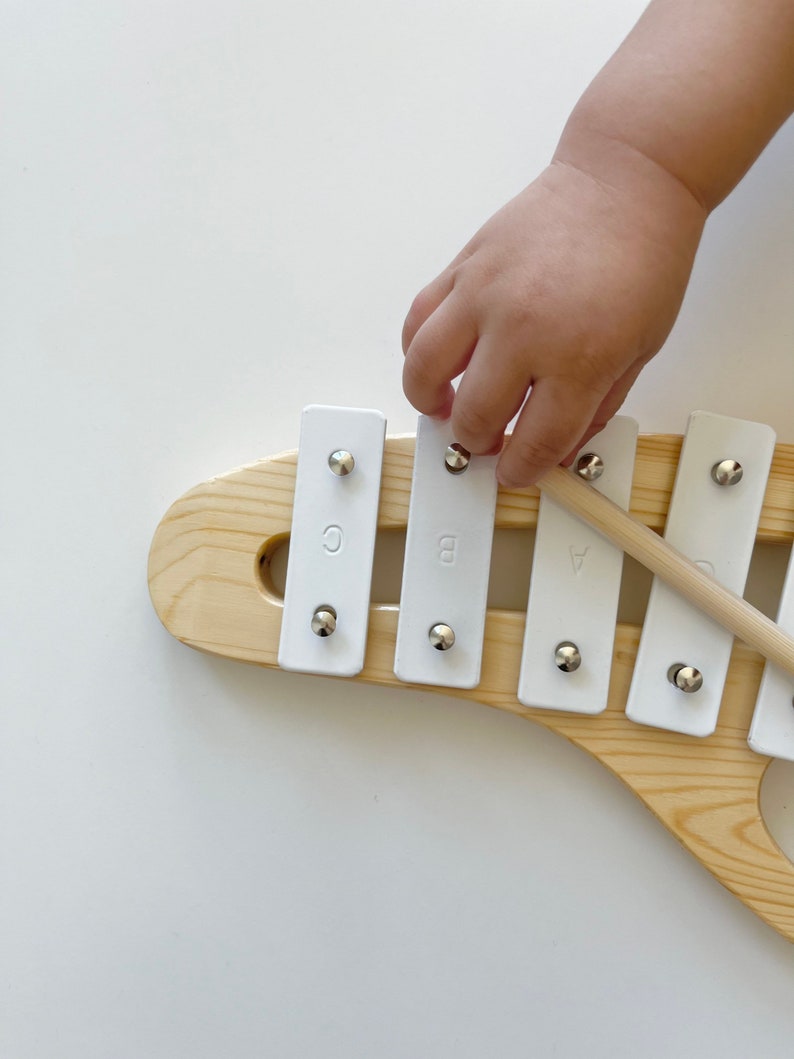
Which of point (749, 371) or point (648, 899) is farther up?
point (749, 371)

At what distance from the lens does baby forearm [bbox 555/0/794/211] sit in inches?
16.8

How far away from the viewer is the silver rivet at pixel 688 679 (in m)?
0.49

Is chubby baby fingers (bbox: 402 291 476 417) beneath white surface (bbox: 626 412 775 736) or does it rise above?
above

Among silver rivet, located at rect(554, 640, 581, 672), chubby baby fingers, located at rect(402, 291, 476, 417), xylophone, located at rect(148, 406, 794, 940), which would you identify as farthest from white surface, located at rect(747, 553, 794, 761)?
chubby baby fingers, located at rect(402, 291, 476, 417)

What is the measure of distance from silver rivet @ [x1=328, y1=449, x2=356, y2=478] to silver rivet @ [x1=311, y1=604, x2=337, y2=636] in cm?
8

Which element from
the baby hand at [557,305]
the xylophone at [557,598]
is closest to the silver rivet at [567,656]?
the xylophone at [557,598]

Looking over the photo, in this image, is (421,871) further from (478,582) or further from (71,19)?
(71,19)

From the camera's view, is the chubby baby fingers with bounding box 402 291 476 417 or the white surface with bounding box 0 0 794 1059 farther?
the white surface with bounding box 0 0 794 1059

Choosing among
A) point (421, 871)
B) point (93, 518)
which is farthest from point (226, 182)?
point (421, 871)

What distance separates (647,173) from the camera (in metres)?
0.43

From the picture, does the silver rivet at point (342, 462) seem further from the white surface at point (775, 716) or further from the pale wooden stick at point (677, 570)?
the white surface at point (775, 716)

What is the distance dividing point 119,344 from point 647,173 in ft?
1.10

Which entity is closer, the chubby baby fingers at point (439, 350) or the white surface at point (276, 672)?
the chubby baby fingers at point (439, 350)

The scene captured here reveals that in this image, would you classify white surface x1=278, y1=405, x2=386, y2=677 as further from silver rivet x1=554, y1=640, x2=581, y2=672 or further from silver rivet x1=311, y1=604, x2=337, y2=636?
silver rivet x1=554, y1=640, x2=581, y2=672
